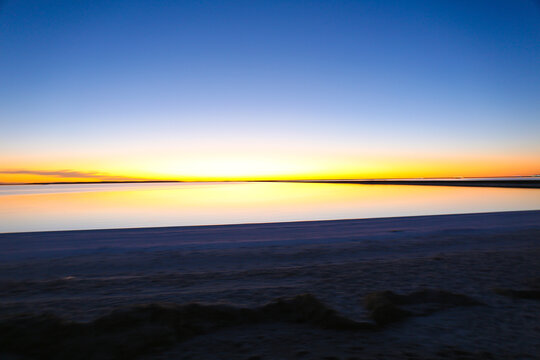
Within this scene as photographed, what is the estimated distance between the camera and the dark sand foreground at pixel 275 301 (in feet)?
7.73

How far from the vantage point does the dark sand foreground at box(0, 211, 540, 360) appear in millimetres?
2357

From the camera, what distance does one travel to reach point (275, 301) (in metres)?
3.12

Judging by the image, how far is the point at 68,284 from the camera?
153 inches

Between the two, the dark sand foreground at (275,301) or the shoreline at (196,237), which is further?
the shoreline at (196,237)

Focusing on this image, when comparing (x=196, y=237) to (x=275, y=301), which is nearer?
(x=275, y=301)

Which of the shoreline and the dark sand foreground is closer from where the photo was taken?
the dark sand foreground

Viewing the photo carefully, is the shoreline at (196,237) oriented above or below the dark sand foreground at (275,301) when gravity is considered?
below

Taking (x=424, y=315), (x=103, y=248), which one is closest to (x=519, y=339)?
(x=424, y=315)

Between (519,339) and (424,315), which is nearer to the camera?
(519,339)

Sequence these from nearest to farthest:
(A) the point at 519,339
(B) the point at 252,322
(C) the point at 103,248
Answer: (A) the point at 519,339
(B) the point at 252,322
(C) the point at 103,248

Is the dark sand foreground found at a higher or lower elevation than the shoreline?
higher

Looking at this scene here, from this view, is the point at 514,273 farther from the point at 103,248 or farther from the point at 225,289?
the point at 103,248

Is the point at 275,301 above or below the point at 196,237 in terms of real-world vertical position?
above

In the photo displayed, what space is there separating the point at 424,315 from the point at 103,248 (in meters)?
5.96
